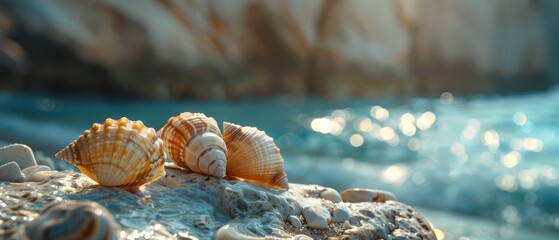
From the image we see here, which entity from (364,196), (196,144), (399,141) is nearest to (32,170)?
(196,144)

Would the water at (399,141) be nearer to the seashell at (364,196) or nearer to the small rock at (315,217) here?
the seashell at (364,196)

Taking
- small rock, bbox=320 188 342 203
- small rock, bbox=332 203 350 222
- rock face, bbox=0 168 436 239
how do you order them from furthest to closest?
1. small rock, bbox=320 188 342 203
2. small rock, bbox=332 203 350 222
3. rock face, bbox=0 168 436 239

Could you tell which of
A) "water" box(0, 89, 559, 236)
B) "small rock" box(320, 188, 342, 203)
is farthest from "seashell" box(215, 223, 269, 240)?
"water" box(0, 89, 559, 236)

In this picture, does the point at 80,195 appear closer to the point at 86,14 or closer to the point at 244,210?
the point at 244,210

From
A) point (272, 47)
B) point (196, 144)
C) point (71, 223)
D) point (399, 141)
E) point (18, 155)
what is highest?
point (272, 47)

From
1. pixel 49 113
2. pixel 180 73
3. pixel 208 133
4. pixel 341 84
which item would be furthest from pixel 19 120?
pixel 341 84

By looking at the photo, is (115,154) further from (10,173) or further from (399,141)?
(399,141)

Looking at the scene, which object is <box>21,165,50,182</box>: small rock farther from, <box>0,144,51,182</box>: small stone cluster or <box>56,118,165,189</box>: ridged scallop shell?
<box>56,118,165,189</box>: ridged scallop shell
